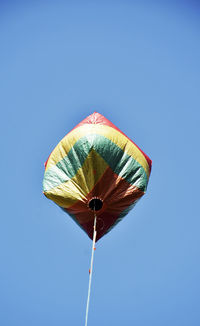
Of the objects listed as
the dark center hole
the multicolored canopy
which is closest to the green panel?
Result: the multicolored canopy

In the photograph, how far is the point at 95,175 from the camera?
5.95 meters

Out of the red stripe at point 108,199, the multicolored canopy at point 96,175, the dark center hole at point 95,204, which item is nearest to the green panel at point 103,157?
the multicolored canopy at point 96,175

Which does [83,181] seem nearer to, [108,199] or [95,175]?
[95,175]

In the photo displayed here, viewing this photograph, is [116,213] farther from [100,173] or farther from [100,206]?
[100,173]

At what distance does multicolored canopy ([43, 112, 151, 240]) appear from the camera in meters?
5.97

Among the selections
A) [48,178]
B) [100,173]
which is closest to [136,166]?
[100,173]

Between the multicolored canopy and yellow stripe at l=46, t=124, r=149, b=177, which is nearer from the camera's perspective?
the multicolored canopy

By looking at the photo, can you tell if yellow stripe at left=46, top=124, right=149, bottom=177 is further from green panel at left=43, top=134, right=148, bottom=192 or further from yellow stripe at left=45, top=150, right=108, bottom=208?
yellow stripe at left=45, top=150, right=108, bottom=208

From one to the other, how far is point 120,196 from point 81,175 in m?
0.82

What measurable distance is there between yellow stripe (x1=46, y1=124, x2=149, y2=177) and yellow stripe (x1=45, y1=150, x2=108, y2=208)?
49 cm

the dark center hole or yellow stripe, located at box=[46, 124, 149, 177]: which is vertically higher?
yellow stripe, located at box=[46, 124, 149, 177]

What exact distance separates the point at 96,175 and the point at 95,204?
529 mm

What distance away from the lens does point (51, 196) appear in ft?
20.4

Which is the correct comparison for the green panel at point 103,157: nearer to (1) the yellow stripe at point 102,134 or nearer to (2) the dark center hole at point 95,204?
(1) the yellow stripe at point 102,134
